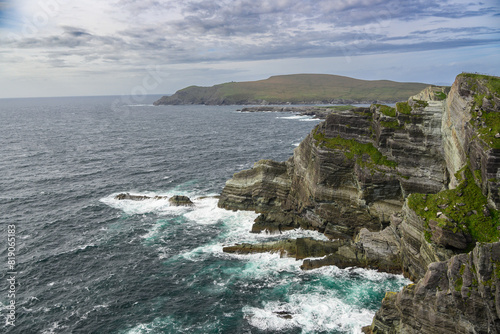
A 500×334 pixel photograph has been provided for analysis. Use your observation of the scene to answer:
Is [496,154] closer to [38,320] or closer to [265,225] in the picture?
[265,225]

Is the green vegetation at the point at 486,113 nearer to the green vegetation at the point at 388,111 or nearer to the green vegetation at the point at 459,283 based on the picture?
the green vegetation at the point at 388,111

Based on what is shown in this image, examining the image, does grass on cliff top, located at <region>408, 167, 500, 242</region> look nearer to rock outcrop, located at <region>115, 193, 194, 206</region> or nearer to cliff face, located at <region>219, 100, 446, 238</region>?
cliff face, located at <region>219, 100, 446, 238</region>

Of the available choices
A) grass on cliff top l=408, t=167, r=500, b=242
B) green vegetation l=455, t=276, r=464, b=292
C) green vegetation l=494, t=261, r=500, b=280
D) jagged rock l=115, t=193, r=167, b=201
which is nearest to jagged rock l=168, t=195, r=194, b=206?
jagged rock l=115, t=193, r=167, b=201

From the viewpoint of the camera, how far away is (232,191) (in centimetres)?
6781

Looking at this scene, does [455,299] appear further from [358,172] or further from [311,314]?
[358,172]

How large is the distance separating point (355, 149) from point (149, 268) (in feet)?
125

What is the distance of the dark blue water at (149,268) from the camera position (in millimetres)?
36531

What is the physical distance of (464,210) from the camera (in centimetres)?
3597

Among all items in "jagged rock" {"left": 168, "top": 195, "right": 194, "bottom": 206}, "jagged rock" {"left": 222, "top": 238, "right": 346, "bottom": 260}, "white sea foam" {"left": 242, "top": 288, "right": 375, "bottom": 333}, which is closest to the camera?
"white sea foam" {"left": 242, "top": 288, "right": 375, "bottom": 333}

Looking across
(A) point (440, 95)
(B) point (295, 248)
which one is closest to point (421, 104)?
(A) point (440, 95)

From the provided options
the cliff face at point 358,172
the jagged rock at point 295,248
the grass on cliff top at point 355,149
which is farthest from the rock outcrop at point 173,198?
the grass on cliff top at point 355,149

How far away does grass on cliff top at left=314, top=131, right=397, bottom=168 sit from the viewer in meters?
52.1

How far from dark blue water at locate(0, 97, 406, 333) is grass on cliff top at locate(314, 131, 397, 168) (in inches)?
590

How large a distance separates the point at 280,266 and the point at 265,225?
37.3 feet
